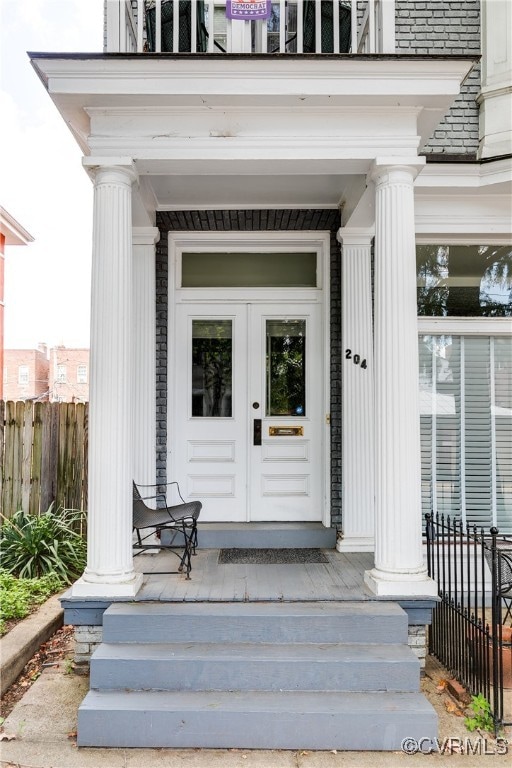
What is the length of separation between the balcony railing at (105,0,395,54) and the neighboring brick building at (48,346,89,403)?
74.5ft

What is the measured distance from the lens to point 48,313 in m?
30.0

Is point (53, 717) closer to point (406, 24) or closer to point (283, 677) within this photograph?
point (283, 677)

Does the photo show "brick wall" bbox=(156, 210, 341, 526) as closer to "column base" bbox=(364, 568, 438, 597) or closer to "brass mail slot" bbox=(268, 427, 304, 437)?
"brass mail slot" bbox=(268, 427, 304, 437)

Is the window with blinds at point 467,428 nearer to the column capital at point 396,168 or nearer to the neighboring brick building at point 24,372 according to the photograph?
the column capital at point 396,168

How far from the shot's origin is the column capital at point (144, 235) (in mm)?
4734

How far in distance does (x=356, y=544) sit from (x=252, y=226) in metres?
3.06

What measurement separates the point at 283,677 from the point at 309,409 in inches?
98.5

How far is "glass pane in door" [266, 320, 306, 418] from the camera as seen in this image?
5.03m

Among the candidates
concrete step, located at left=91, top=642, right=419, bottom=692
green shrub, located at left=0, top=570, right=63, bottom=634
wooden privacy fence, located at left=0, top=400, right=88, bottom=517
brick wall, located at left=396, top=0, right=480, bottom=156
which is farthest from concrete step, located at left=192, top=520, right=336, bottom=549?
brick wall, located at left=396, top=0, right=480, bottom=156

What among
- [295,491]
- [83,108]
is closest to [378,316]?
[295,491]

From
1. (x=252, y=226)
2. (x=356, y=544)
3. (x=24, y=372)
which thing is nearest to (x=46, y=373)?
(x=24, y=372)

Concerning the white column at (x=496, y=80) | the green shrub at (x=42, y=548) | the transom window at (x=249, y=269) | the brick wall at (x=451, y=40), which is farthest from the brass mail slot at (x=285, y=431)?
the white column at (x=496, y=80)

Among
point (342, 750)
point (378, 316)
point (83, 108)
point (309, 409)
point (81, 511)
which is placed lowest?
point (342, 750)

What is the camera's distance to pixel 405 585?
3.37m
